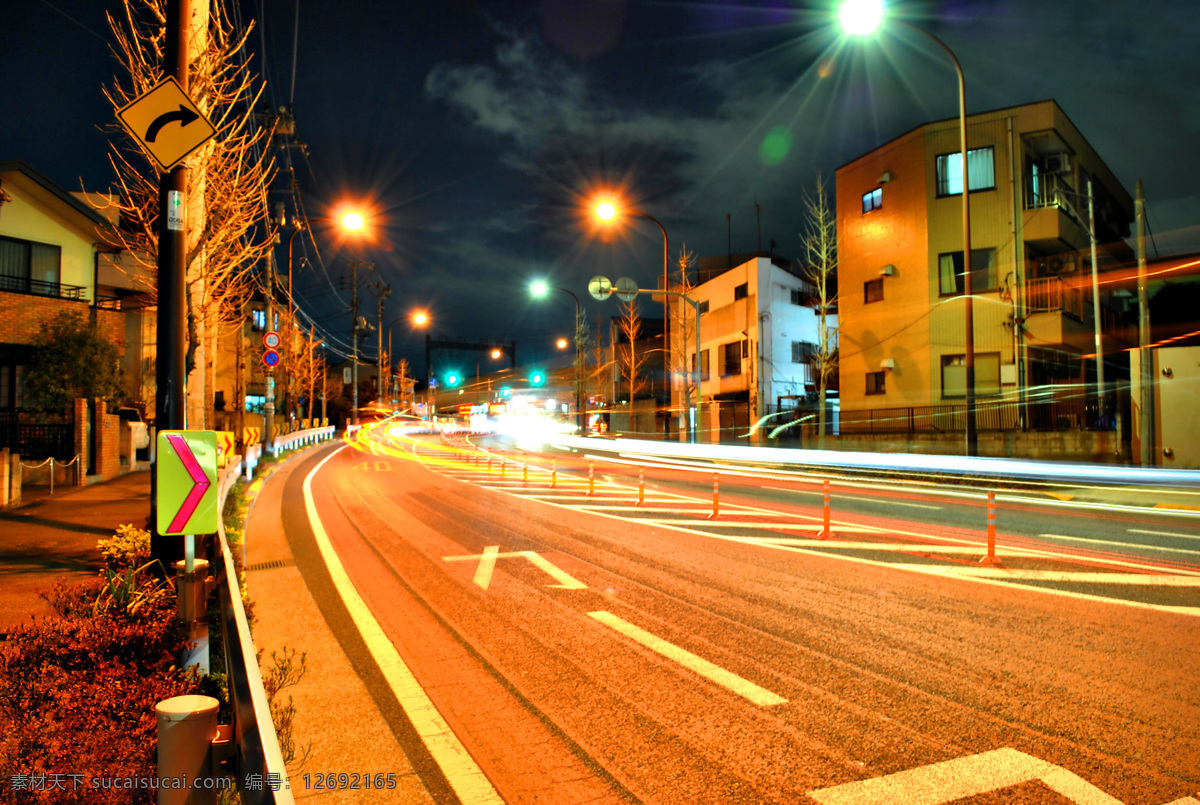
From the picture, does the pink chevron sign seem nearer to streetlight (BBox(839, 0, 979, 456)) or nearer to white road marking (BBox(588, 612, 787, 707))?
white road marking (BBox(588, 612, 787, 707))

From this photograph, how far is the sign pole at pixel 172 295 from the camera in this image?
620 centimetres

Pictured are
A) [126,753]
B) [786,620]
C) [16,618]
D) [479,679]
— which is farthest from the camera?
[786,620]

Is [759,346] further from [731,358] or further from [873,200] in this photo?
[873,200]

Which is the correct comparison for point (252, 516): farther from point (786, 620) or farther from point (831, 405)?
point (831, 405)

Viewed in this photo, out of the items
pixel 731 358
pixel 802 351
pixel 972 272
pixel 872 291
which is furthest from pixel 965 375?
pixel 731 358

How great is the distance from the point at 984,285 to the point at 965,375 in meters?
4.10

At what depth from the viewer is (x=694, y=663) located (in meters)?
5.30

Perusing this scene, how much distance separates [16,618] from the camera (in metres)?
Result: 5.71

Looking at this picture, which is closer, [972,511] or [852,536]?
[852,536]

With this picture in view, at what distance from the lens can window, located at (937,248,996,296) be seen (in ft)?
87.4

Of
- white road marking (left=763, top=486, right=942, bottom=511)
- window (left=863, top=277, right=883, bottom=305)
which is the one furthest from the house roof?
window (left=863, top=277, right=883, bottom=305)

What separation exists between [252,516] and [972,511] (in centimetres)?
1492

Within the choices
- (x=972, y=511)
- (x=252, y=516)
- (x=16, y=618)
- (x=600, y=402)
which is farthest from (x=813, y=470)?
(x=600, y=402)

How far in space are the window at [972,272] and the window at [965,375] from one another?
2.77m
